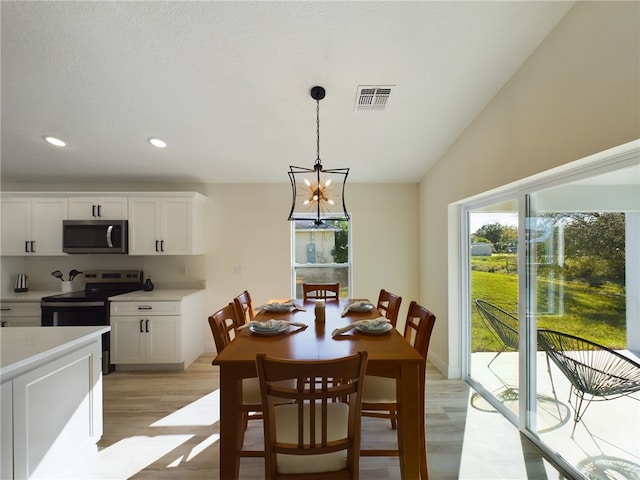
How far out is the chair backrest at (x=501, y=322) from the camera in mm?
2457

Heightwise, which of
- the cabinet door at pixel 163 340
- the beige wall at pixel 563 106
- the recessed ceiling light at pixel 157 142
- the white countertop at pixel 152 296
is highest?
the recessed ceiling light at pixel 157 142

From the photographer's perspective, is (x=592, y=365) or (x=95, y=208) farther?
(x=95, y=208)

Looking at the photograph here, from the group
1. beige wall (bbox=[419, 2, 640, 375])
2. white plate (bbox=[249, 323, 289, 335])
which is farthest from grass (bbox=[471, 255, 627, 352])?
white plate (bbox=[249, 323, 289, 335])

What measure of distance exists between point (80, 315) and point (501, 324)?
4387 millimetres

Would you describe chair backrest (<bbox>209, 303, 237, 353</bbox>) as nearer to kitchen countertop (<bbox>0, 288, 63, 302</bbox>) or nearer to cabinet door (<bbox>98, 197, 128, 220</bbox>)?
cabinet door (<bbox>98, 197, 128, 220</bbox>)

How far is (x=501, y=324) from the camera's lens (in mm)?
2623

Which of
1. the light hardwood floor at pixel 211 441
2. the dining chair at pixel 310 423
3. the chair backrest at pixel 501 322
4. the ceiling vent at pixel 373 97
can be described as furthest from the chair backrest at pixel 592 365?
the ceiling vent at pixel 373 97

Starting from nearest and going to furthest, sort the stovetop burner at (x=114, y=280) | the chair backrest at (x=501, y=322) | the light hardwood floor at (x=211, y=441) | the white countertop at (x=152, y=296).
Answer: the light hardwood floor at (x=211, y=441)
the chair backrest at (x=501, y=322)
the white countertop at (x=152, y=296)
the stovetop burner at (x=114, y=280)

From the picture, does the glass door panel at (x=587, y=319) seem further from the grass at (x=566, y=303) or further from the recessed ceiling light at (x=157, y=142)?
the recessed ceiling light at (x=157, y=142)

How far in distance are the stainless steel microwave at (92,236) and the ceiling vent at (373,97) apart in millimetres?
3120

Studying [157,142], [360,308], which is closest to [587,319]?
[360,308]

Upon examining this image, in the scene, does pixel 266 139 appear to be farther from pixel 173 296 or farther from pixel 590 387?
pixel 590 387

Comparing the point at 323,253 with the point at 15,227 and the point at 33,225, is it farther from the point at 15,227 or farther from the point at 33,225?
the point at 15,227

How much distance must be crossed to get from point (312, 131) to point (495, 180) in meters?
1.69
